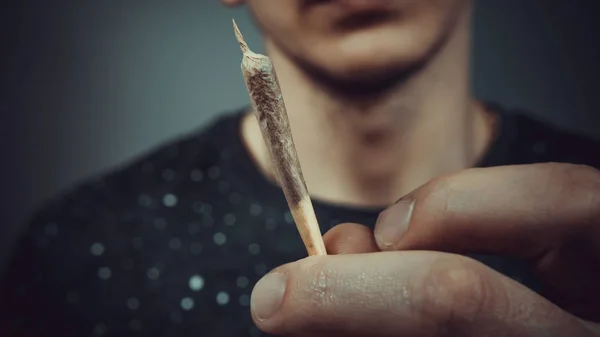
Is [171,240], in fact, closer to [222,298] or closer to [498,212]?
[222,298]

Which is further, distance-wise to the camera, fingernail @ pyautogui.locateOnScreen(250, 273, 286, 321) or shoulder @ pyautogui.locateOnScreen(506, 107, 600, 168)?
shoulder @ pyautogui.locateOnScreen(506, 107, 600, 168)

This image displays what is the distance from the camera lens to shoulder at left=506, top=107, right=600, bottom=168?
340mm

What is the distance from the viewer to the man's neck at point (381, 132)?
344mm

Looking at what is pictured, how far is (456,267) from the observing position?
0.21m

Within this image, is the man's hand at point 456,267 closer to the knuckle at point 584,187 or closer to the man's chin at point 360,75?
the knuckle at point 584,187

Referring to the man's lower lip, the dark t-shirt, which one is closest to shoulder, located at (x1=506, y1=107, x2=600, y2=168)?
the dark t-shirt

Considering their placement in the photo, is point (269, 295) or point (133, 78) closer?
point (269, 295)

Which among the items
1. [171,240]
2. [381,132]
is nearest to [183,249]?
[171,240]

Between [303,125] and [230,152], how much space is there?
0.19ft

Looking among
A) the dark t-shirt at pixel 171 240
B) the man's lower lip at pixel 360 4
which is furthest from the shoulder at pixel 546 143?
the man's lower lip at pixel 360 4

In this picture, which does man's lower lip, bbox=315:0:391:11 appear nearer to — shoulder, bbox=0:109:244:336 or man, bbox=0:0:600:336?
man, bbox=0:0:600:336

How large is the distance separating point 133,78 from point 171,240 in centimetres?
10

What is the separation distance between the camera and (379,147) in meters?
0.35

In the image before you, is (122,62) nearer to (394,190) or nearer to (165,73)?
(165,73)
